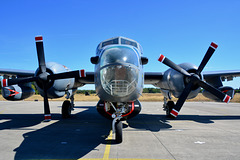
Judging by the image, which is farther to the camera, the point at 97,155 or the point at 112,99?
the point at 112,99

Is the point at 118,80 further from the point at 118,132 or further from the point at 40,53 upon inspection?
the point at 40,53

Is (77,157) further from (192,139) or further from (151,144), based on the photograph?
(192,139)

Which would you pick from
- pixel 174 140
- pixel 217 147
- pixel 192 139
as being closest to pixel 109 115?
pixel 174 140

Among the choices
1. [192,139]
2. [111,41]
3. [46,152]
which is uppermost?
[111,41]

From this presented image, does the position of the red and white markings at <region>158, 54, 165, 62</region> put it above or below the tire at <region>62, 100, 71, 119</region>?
above

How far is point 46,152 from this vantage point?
16.2 feet

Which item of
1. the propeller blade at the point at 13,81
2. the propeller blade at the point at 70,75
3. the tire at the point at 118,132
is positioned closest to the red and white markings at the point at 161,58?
the propeller blade at the point at 70,75

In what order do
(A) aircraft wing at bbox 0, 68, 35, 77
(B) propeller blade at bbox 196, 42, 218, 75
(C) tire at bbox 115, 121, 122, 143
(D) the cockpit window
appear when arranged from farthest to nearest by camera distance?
(A) aircraft wing at bbox 0, 68, 35, 77 < (B) propeller blade at bbox 196, 42, 218, 75 < (C) tire at bbox 115, 121, 122, 143 < (D) the cockpit window

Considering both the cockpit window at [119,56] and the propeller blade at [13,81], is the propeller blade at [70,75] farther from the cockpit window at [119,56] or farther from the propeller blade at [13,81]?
the cockpit window at [119,56]

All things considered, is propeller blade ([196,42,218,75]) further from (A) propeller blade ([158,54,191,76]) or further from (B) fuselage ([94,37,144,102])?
(B) fuselage ([94,37,144,102])

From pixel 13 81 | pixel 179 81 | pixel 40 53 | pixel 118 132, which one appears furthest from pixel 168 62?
pixel 13 81

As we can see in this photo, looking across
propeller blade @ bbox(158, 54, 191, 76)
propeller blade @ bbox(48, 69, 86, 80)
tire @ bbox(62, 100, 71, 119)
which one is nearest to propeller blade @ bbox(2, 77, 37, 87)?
propeller blade @ bbox(48, 69, 86, 80)

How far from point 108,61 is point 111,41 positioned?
2004mm

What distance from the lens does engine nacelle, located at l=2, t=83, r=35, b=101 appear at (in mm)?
10008
